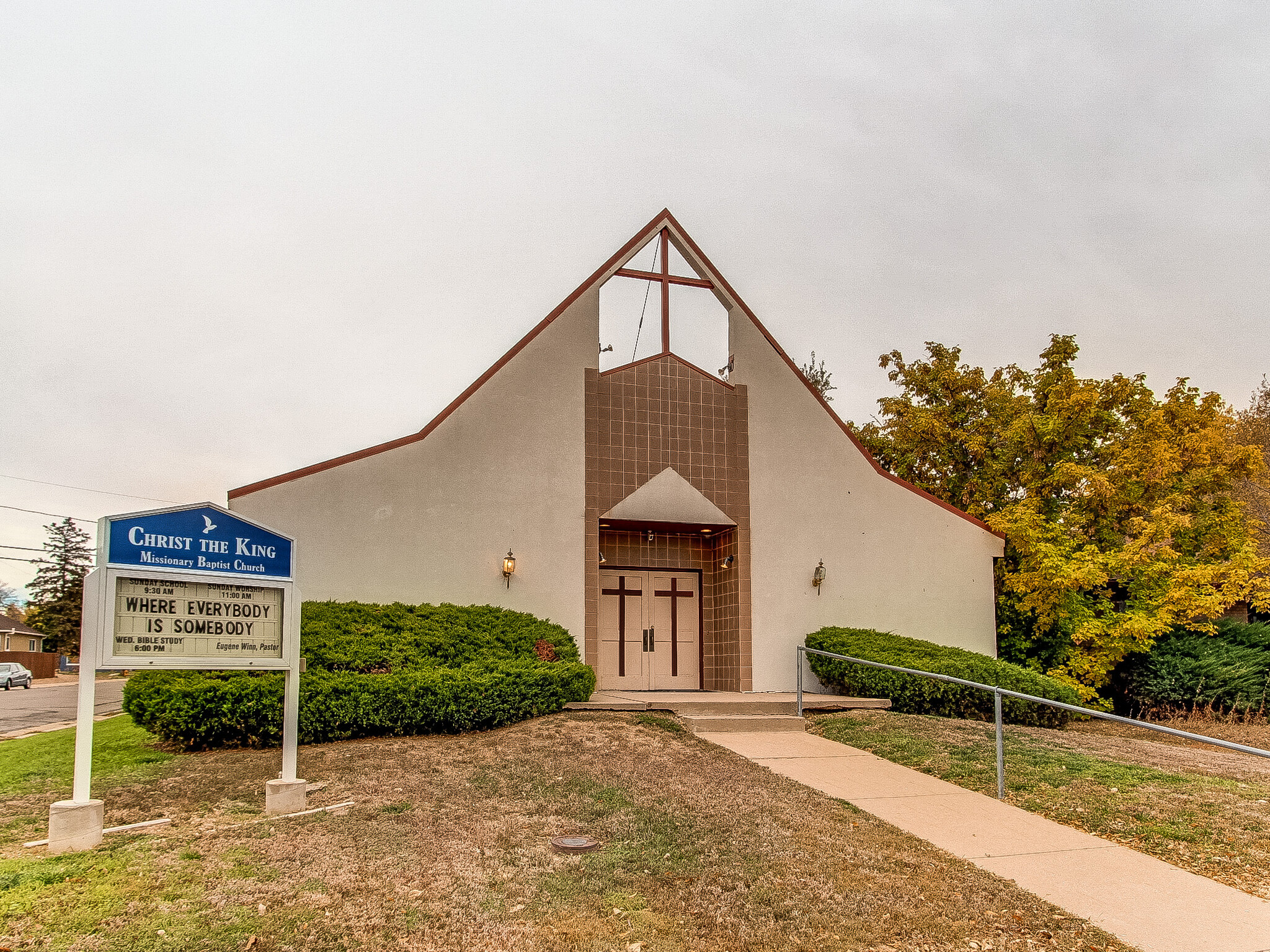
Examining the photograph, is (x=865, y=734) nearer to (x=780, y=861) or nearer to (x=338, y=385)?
(x=780, y=861)

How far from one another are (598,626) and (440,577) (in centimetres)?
322

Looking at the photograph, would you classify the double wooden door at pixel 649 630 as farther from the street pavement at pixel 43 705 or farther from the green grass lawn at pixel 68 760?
the street pavement at pixel 43 705

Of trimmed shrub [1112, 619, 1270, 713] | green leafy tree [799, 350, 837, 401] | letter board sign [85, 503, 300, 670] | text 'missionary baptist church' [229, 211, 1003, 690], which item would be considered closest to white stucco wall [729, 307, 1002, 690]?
text 'missionary baptist church' [229, 211, 1003, 690]

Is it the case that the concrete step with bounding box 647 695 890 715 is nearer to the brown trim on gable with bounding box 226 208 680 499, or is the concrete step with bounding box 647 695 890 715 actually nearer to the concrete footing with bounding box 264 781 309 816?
the brown trim on gable with bounding box 226 208 680 499

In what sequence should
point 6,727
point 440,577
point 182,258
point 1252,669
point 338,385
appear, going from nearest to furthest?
point 440,577
point 182,258
point 1252,669
point 6,727
point 338,385

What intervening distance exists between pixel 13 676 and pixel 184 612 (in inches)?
1769

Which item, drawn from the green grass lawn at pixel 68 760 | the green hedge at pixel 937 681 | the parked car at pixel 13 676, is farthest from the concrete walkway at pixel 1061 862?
the parked car at pixel 13 676

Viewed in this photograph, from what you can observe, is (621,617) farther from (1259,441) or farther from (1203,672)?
(1259,441)

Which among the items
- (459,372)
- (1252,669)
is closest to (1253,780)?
(1252,669)

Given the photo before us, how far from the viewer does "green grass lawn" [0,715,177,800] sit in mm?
8445

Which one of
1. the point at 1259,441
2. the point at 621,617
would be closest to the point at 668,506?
the point at 621,617

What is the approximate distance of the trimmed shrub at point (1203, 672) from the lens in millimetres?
16391

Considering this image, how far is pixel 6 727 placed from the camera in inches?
691

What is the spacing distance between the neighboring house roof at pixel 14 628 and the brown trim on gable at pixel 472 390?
57177 mm
